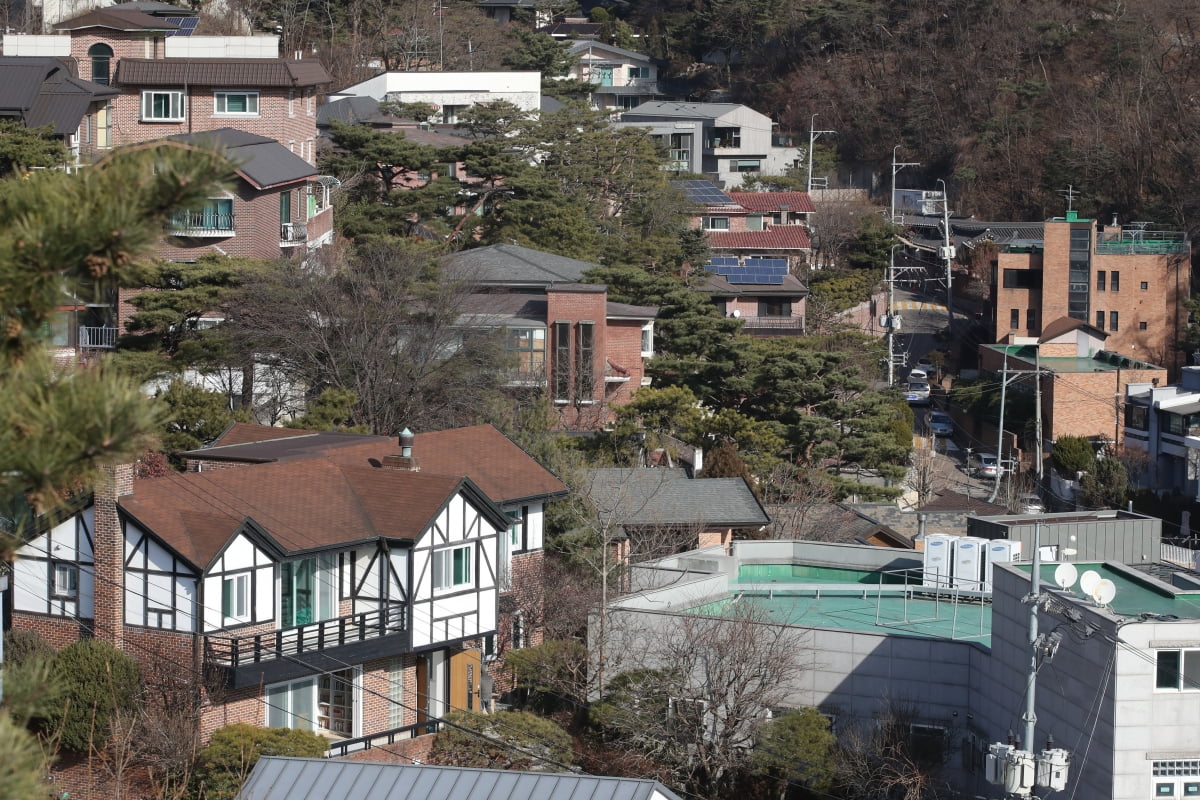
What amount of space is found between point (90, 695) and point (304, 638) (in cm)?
294

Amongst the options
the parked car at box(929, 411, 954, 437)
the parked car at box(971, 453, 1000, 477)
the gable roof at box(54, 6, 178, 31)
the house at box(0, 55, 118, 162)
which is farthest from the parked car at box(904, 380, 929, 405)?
the house at box(0, 55, 118, 162)

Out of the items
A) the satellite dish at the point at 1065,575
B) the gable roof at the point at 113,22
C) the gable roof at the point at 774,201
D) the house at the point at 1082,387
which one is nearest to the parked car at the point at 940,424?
the house at the point at 1082,387

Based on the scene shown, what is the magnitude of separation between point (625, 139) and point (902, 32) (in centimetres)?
3763

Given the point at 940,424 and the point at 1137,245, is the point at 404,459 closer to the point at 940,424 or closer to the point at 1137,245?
the point at 940,424

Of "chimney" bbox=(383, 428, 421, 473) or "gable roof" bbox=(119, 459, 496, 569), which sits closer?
"gable roof" bbox=(119, 459, 496, 569)

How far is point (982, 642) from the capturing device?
2606cm

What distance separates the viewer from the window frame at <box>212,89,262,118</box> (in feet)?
159

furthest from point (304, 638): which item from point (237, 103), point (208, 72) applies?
point (237, 103)

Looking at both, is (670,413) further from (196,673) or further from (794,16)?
(794,16)

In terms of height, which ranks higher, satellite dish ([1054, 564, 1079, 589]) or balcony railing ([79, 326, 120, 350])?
balcony railing ([79, 326, 120, 350])

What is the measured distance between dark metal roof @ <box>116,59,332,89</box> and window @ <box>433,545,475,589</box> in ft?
81.9

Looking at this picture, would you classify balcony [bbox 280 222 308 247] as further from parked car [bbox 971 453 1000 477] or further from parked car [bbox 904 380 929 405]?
parked car [bbox 904 380 929 405]

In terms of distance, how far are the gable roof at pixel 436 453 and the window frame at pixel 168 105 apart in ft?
60.4

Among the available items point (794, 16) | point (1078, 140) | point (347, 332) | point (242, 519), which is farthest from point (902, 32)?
point (242, 519)
